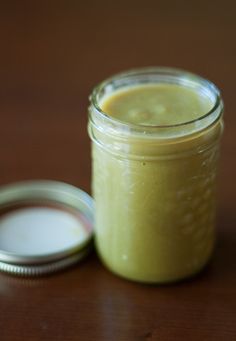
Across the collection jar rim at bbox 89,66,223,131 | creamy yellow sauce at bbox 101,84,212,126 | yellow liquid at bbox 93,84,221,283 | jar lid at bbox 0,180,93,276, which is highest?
jar rim at bbox 89,66,223,131

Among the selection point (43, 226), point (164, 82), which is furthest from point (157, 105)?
point (43, 226)

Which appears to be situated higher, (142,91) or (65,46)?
(142,91)

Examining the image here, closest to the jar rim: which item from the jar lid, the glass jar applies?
the glass jar

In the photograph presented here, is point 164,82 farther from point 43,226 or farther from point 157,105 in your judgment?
point 43,226

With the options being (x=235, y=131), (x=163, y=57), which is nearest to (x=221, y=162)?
(x=235, y=131)

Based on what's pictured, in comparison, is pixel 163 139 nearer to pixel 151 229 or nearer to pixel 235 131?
pixel 151 229

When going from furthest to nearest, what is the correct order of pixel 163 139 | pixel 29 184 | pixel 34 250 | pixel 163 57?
pixel 163 57, pixel 29 184, pixel 34 250, pixel 163 139

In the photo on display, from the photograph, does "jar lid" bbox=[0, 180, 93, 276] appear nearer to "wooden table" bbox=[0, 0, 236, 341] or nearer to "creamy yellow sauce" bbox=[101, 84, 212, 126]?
"wooden table" bbox=[0, 0, 236, 341]
